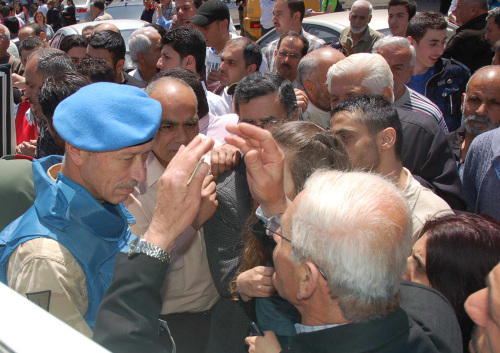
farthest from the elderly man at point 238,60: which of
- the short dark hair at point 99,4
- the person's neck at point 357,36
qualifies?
the short dark hair at point 99,4

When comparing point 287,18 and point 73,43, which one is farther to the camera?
point 287,18

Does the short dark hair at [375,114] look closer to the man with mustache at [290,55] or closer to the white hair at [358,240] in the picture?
the white hair at [358,240]

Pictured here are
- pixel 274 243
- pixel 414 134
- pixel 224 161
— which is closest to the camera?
pixel 274 243

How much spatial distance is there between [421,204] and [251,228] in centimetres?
109

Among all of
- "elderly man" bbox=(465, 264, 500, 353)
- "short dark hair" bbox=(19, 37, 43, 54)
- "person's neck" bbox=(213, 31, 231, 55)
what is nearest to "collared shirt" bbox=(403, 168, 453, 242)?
"elderly man" bbox=(465, 264, 500, 353)

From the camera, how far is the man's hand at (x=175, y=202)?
4.49 feet

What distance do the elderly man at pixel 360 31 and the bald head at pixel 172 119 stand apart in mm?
4078

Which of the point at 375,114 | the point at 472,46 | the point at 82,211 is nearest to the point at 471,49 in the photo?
the point at 472,46

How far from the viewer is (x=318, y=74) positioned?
13.2 feet

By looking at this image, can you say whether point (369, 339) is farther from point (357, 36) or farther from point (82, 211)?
point (357, 36)

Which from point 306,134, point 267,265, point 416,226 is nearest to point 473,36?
point 416,226

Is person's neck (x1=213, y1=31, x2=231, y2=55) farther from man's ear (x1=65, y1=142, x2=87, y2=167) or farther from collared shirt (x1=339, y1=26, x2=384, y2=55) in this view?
man's ear (x1=65, y1=142, x2=87, y2=167)

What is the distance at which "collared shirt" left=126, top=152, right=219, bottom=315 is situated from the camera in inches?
82.5

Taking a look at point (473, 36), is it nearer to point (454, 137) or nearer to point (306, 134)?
point (454, 137)
